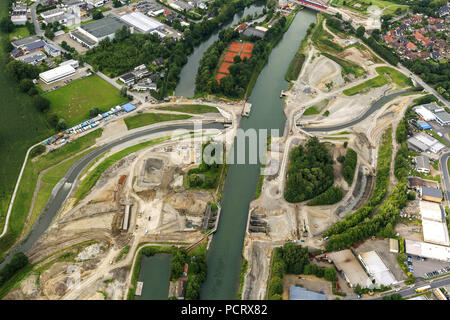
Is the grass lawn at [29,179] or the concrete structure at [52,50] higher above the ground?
the concrete structure at [52,50]

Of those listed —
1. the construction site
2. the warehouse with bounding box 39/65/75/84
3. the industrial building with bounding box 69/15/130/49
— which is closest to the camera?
the construction site

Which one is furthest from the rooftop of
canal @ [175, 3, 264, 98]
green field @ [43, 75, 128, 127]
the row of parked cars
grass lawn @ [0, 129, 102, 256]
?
the row of parked cars

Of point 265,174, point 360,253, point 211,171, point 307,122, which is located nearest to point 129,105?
point 211,171

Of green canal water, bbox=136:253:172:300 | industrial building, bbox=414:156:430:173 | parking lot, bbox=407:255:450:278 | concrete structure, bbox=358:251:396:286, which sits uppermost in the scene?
industrial building, bbox=414:156:430:173

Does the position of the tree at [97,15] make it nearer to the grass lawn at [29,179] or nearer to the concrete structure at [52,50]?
the concrete structure at [52,50]

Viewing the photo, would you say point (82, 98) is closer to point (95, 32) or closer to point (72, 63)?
point (72, 63)

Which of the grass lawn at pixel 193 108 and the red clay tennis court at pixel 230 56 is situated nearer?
the grass lawn at pixel 193 108

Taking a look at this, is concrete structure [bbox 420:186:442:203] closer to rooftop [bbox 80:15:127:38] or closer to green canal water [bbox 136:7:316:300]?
green canal water [bbox 136:7:316:300]

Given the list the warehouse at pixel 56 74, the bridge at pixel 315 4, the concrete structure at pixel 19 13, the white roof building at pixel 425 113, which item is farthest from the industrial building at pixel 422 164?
the concrete structure at pixel 19 13
